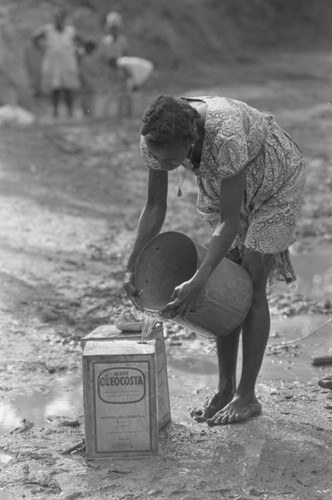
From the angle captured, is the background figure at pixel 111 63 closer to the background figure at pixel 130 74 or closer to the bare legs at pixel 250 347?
the background figure at pixel 130 74

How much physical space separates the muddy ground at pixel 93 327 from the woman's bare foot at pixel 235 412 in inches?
1.5

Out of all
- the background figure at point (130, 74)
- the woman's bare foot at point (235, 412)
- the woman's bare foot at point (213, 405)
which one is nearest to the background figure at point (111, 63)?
the background figure at point (130, 74)

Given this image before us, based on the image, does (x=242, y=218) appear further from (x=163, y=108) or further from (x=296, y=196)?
(x=163, y=108)

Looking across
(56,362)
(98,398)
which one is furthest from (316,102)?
(98,398)

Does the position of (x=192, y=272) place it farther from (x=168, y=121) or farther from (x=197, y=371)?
(x=197, y=371)

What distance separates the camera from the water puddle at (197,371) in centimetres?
494

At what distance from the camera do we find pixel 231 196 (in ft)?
13.5

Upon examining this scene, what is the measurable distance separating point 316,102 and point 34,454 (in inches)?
671

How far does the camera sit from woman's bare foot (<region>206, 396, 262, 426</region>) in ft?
15.0

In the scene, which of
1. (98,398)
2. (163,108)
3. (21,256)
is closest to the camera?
(163,108)

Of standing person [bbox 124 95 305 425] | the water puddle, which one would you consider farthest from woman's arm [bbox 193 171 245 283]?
the water puddle

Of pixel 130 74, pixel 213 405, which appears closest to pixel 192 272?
pixel 213 405

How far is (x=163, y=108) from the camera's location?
12.9 ft

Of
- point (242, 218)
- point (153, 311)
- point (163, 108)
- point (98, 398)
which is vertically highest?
point (163, 108)
